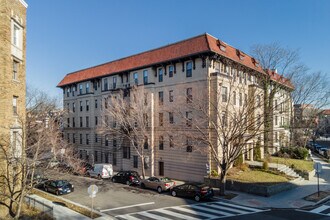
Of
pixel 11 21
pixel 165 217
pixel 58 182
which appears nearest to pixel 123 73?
pixel 58 182

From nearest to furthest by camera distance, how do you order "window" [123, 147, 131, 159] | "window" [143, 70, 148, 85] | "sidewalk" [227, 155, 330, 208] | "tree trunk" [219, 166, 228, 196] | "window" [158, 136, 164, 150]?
1. "sidewalk" [227, 155, 330, 208]
2. "tree trunk" [219, 166, 228, 196]
3. "window" [158, 136, 164, 150]
4. "window" [143, 70, 148, 85]
5. "window" [123, 147, 131, 159]

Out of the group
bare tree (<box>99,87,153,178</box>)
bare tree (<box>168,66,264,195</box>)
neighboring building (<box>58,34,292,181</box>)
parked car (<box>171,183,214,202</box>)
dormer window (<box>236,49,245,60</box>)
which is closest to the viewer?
parked car (<box>171,183,214,202</box>)

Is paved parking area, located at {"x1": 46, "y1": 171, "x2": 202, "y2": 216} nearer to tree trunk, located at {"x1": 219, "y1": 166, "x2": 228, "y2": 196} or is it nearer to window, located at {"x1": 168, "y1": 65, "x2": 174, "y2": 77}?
tree trunk, located at {"x1": 219, "y1": 166, "x2": 228, "y2": 196}

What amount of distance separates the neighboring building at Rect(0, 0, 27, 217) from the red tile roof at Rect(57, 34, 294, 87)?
53.6 ft

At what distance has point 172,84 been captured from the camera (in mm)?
30953

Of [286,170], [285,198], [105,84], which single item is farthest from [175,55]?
[286,170]

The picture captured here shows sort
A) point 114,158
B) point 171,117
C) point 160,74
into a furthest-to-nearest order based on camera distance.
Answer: point 114,158 → point 160,74 → point 171,117

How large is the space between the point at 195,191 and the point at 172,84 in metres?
13.9

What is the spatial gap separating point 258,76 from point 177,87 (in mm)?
10095

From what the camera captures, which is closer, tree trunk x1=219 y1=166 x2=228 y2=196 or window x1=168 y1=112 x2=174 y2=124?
tree trunk x1=219 y1=166 x2=228 y2=196

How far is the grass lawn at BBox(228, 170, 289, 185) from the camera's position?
2492cm

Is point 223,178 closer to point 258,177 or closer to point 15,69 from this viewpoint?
point 258,177

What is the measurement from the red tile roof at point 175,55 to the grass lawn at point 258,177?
12534mm

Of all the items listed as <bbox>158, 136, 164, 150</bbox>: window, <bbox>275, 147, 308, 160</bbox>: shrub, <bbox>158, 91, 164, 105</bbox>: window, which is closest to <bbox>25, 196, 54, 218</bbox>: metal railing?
<bbox>158, 136, 164, 150</bbox>: window
